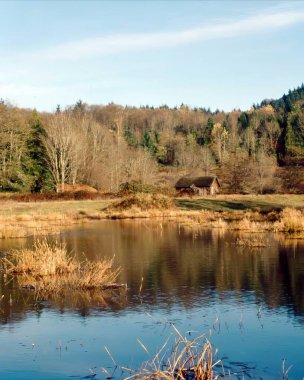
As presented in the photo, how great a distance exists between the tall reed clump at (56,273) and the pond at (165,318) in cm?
65

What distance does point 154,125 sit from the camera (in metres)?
156

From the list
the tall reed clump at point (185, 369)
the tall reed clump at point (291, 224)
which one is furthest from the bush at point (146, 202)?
the tall reed clump at point (185, 369)

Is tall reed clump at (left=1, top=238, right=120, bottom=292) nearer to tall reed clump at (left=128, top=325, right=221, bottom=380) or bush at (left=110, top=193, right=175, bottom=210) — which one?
tall reed clump at (left=128, top=325, right=221, bottom=380)

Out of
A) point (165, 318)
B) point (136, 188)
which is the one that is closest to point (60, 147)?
point (136, 188)

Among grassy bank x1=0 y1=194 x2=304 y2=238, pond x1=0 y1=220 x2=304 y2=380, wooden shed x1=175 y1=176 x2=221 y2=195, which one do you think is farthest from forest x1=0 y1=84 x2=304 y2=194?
pond x1=0 y1=220 x2=304 y2=380

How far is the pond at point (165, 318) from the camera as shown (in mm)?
9625

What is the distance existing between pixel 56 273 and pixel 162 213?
2885 cm

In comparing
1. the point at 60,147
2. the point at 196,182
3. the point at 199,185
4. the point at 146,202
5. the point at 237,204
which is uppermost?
the point at 60,147

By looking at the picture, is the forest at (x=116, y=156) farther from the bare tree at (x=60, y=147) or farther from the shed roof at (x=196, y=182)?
the shed roof at (x=196, y=182)

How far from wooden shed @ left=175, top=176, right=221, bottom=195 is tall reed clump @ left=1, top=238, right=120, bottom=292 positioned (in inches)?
2394

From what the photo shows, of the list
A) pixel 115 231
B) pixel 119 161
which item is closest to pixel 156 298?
pixel 115 231

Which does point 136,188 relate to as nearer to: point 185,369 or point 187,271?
point 187,271

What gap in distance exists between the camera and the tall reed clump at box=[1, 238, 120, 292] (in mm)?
15750

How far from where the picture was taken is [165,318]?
12.5 metres
